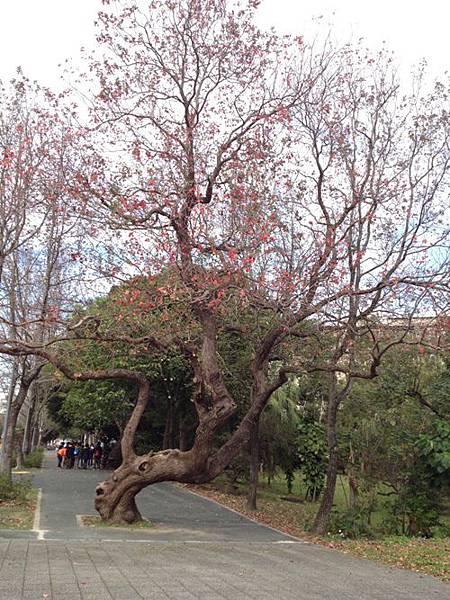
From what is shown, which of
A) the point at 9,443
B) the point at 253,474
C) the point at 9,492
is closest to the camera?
the point at 9,492

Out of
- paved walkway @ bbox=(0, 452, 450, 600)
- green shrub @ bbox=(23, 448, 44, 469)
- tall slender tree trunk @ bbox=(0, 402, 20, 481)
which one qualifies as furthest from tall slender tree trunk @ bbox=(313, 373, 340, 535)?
green shrub @ bbox=(23, 448, 44, 469)

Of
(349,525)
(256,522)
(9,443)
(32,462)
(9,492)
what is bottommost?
(256,522)

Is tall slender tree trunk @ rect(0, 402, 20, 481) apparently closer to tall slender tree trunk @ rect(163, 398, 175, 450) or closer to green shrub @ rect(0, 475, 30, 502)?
green shrub @ rect(0, 475, 30, 502)

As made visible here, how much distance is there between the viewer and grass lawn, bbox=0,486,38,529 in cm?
1264

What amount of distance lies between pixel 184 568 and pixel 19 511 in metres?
6.97

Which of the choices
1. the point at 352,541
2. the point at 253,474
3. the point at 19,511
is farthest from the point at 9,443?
the point at 352,541

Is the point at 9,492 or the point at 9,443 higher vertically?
the point at 9,443

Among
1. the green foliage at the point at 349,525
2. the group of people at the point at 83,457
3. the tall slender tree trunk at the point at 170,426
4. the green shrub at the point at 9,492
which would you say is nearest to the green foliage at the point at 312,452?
the green foliage at the point at 349,525

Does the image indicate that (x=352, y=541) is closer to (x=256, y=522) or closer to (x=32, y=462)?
(x=256, y=522)

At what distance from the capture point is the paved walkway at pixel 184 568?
734cm

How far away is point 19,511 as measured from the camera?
14.5 m

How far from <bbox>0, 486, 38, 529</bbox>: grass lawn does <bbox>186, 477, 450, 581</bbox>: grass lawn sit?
541 centimetres

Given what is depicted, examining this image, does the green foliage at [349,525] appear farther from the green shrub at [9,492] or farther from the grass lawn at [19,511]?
the green shrub at [9,492]

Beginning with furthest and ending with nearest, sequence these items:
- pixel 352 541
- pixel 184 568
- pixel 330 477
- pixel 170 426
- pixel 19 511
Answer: pixel 170 426 < pixel 19 511 < pixel 330 477 < pixel 352 541 < pixel 184 568
